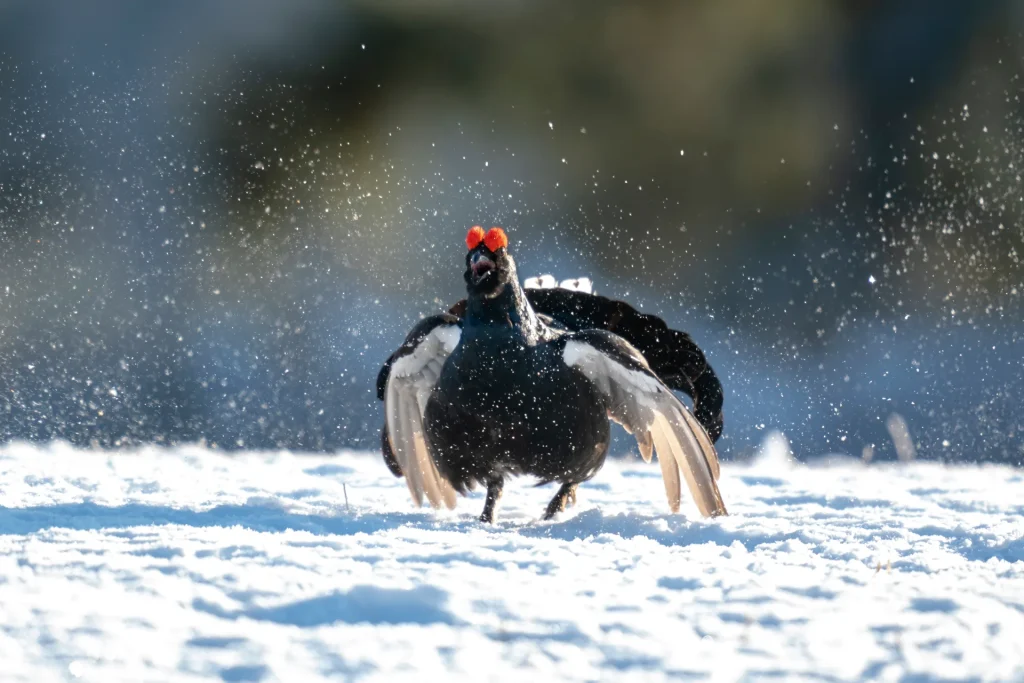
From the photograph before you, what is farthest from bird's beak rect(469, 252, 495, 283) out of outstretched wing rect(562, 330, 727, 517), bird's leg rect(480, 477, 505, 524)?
bird's leg rect(480, 477, 505, 524)

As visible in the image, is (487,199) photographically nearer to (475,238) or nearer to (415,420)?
(415,420)

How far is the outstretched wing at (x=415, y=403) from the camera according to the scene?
11.2 ft

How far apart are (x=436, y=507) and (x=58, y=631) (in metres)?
1.91

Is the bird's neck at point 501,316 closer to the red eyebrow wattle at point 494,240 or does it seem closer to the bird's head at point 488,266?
the bird's head at point 488,266

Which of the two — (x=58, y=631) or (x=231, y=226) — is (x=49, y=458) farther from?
(x=231, y=226)

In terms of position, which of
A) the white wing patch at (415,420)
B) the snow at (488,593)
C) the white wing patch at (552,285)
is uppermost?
the white wing patch at (552,285)

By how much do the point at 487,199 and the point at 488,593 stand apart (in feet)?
25.8

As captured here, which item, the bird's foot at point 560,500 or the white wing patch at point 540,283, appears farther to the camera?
the white wing patch at point 540,283

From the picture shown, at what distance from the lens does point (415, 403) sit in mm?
3646

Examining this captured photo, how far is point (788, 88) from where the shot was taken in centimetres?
865

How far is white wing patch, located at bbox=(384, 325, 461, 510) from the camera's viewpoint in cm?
351

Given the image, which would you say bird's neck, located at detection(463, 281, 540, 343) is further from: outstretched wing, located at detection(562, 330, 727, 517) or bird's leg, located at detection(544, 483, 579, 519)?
bird's leg, located at detection(544, 483, 579, 519)

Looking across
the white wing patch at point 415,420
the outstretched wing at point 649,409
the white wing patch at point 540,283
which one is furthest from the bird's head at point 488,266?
the white wing patch at point 540,283

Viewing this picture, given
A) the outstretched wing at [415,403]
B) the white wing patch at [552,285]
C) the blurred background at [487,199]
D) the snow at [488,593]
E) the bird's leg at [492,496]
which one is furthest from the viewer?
the blurred background at [487,199]
